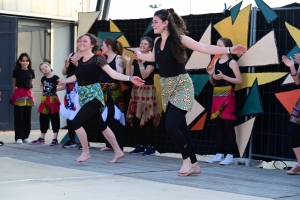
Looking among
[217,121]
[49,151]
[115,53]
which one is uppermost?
[115,53]

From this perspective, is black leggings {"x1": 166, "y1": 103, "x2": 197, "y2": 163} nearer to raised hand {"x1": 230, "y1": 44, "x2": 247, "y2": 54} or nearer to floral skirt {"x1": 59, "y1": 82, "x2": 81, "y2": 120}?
raised hand {"x1": 230, "y1": 44, "x2": 247, "y2": 54}

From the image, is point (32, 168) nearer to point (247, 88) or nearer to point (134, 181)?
point (134, 181)

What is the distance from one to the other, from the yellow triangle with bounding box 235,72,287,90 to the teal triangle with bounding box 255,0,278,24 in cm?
73

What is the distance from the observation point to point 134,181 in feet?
22.4

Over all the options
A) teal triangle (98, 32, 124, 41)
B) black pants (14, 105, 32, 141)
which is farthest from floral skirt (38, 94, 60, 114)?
teal triangle (98, 32, 124, 41)

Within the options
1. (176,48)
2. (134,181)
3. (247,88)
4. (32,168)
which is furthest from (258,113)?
(32,168)

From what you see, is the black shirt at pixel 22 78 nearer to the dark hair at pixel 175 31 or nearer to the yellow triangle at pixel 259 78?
the yellow triangle at pixel 259 78

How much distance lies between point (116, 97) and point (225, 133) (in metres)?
1.89

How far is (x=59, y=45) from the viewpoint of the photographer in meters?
14.8

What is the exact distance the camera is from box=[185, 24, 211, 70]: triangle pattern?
918cm

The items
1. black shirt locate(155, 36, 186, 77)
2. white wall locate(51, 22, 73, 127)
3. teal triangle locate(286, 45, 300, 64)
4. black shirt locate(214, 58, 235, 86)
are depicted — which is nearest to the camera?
black shirt locate(155, 36, 186, 77)

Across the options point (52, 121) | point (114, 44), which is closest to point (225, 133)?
point (114, 44)

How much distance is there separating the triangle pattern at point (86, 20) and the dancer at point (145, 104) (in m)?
1.79

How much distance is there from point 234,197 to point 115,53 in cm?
445
